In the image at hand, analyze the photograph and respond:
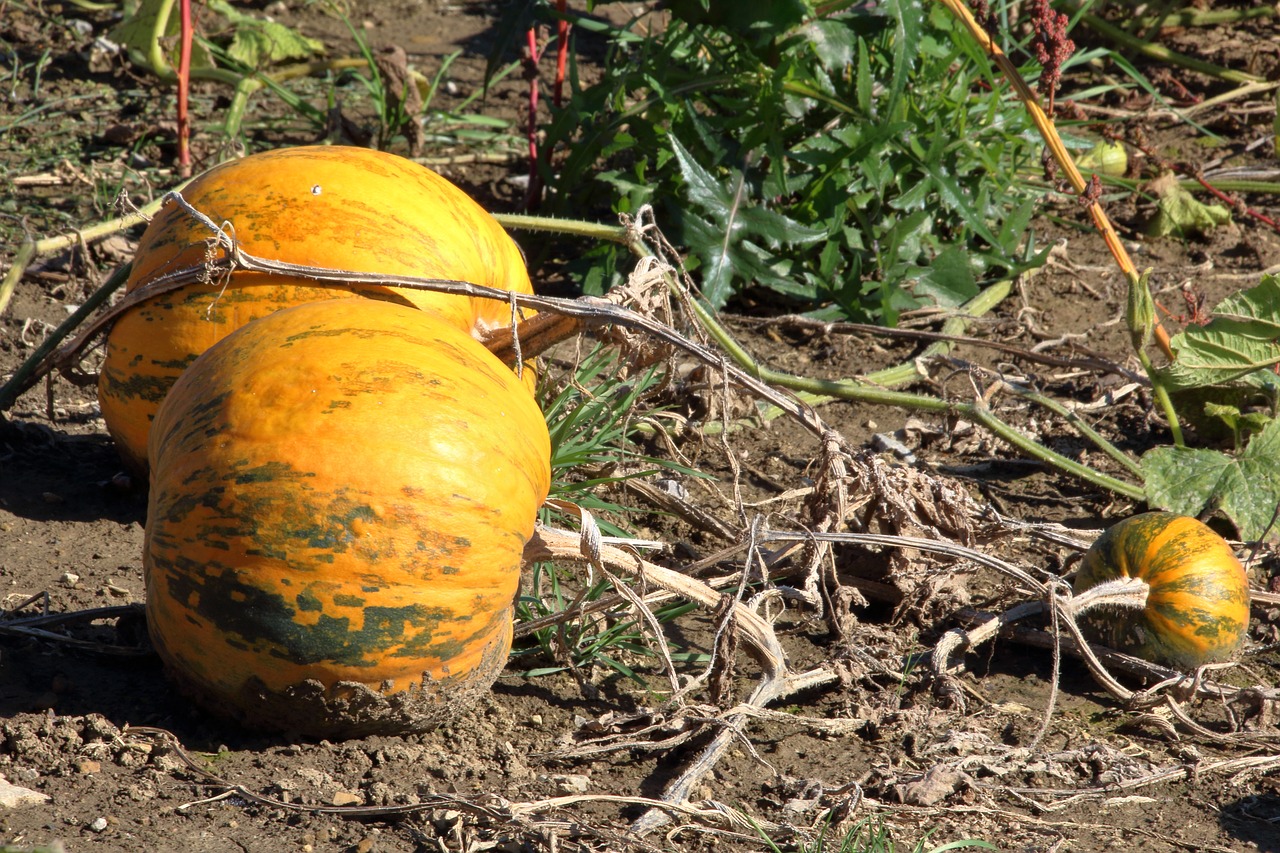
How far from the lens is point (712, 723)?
7.76 feet

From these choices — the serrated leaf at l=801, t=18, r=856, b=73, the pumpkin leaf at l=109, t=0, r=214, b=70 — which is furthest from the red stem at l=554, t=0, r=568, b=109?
the pumpkin leaf at l=109, t=0, r=214, b=70

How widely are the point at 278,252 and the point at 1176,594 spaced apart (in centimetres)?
233

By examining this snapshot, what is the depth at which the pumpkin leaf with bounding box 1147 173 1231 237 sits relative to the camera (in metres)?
5.04

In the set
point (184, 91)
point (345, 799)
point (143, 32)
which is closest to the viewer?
point (345, 799)

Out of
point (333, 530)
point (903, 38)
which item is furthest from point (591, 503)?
point (903, 38)

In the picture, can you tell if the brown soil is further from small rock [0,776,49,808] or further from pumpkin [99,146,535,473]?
pumpkin [99,146,535,473]

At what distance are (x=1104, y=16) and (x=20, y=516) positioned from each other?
20.0ft

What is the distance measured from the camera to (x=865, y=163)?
13.1 ft

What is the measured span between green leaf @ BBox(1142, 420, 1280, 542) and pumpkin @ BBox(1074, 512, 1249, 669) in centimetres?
34

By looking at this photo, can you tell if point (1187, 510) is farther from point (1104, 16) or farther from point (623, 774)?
point (1104, 16)

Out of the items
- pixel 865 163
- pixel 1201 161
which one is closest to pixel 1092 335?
pixel 865 163

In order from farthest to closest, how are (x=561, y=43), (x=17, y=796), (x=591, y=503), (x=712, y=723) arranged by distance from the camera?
(x=561, y=43) < (x=591, y=503) < (x=712, y=723) < (x=17, y=796)

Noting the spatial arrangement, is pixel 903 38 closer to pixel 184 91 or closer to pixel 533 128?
pixel 533 128

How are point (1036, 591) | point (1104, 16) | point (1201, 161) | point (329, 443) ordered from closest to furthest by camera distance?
point (329, 443) → point (1036, 591) → point (1201, 161) → point (1104, 16)
